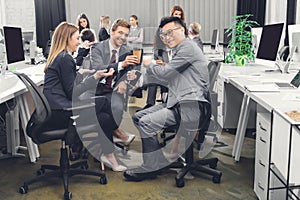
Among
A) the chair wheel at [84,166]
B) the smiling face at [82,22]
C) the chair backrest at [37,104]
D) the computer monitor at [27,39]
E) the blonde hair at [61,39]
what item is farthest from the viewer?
the smiling face at [82,22]

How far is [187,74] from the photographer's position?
9.07 feet

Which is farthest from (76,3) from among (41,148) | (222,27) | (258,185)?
(258,185)

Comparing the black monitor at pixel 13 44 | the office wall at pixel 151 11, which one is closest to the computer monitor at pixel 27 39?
the black monitor at pixel 13 44

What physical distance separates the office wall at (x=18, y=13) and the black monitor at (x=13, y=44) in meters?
3.19

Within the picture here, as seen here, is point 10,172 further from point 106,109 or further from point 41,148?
point 106,109

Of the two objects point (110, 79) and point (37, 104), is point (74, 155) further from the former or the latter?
point (37, 104)

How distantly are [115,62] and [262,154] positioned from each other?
1666 mm

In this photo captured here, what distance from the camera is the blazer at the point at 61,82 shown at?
2.66m

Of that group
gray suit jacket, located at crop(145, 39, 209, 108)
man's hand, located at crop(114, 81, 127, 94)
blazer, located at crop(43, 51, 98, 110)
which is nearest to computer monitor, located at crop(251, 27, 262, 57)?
man's hand, located at crop(114, 81, 127, 94)

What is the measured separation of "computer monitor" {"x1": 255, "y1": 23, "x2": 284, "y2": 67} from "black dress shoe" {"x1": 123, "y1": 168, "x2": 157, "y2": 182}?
1710 mm

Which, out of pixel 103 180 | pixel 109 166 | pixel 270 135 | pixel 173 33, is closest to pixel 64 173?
pixel 103 180

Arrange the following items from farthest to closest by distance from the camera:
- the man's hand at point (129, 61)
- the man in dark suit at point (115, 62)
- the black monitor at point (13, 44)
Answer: the black monitor at point (13, 44), the man in dark suit at point (115, 62), the man's hand at point (129, 61)

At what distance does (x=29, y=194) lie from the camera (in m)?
2.71

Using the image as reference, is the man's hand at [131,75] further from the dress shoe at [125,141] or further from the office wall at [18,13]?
the office wall at [18,13]
